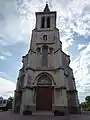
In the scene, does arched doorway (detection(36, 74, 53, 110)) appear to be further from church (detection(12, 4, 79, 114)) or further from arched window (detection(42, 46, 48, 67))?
arched window (detection(42, 46, 48, 67))

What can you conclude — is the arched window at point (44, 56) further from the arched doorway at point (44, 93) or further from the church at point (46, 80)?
the arched doorway at point (44, 93)

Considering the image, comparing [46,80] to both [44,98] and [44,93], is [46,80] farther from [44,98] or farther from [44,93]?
[44,98]

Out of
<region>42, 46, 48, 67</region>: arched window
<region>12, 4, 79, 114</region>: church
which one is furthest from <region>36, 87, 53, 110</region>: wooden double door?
<region>42, 46, 48, 67</region>: arched window

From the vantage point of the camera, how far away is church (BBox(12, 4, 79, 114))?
680 inches

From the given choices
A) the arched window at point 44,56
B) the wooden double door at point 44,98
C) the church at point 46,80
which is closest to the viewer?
the church at point 46,80

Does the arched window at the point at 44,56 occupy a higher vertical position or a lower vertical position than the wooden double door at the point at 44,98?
higher

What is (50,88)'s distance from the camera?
1842cm

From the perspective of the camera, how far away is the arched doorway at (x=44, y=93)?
17547mm

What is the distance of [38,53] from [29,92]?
754 cm

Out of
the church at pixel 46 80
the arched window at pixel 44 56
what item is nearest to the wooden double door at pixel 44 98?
the church at pixel 46 80

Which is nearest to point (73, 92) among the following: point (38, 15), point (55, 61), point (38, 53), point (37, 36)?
point (55, 61)

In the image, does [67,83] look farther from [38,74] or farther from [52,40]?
[52,40]

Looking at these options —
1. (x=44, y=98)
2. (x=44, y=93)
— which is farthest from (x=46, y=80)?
(x=44, y=98)

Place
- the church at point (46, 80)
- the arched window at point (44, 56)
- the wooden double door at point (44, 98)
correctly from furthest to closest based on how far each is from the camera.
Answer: the arched window at point (44, 56)
the wooden double door at point (44, 98)
the church at point (46, 80)
